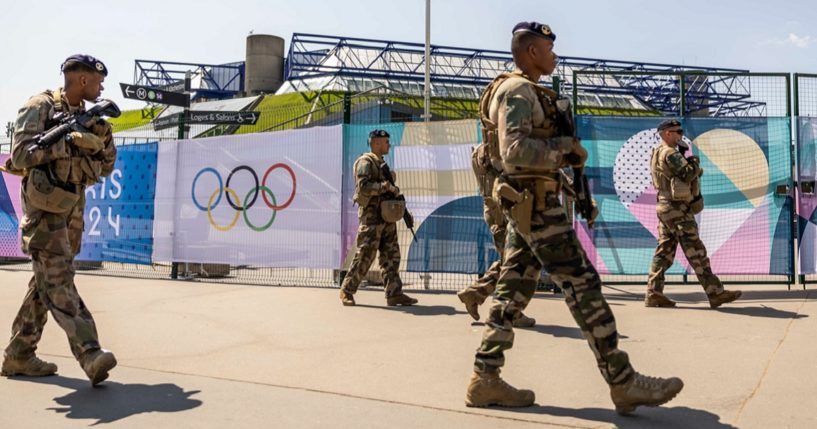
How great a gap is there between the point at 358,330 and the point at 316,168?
→ 3974mm

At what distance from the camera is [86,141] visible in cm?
395

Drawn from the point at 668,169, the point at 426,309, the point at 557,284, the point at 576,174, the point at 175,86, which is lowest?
the point at 426,309

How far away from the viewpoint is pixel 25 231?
410cm

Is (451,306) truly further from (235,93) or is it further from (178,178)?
(235,93)

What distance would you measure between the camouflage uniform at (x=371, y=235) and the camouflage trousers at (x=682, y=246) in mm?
2689

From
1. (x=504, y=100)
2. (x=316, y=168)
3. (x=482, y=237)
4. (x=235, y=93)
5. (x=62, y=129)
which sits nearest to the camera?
(x=504, y=100)

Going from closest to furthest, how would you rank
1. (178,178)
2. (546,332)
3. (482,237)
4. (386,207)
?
(546,332) < (386,207) < (482,237) < (178,178)

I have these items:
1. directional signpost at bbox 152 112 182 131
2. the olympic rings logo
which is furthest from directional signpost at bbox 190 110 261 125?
the olympic rings logo

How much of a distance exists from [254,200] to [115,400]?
6188 millimetres

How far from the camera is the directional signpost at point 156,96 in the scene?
1237cm

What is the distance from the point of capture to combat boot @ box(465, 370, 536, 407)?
3.50 m

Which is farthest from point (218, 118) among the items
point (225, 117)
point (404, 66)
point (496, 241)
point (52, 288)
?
Answer: point (404, 66)

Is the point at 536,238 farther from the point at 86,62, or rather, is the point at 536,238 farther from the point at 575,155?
the point at 86,62

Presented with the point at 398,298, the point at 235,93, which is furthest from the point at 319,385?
the point at 235,93
